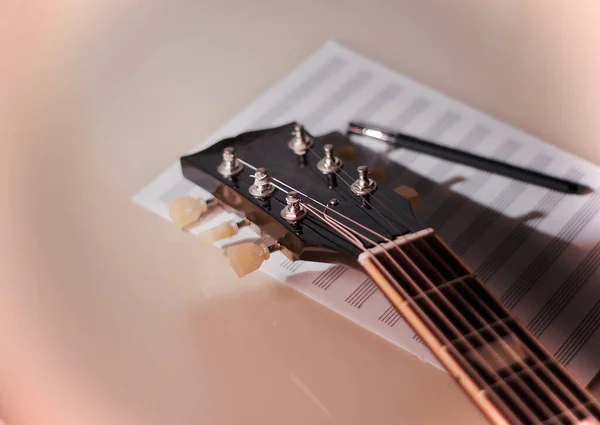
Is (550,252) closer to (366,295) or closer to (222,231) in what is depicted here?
(366,295)

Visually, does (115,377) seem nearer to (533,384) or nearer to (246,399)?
(246,399)

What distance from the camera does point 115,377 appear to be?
742 millimetres

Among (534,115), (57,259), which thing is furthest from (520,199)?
(57,259)

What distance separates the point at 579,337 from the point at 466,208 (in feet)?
0.68

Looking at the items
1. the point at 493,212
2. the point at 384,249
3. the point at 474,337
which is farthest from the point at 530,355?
the point at 493,212

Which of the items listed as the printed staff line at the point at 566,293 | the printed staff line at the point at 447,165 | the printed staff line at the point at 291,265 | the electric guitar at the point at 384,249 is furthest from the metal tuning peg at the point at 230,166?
the printed staff line at the point at 566,293

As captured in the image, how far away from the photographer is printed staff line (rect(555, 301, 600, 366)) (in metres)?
0.71

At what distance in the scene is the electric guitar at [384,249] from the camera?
23.4 inches

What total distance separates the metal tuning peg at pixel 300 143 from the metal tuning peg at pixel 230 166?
0.22 feet

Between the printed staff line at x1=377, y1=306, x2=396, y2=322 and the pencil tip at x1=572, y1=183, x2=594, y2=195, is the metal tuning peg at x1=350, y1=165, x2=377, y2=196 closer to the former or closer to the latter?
the printed staff line at x1=377, y1=306, x2=396, y2=322

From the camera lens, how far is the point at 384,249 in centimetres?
71

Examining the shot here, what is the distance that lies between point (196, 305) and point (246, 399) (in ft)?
0.44

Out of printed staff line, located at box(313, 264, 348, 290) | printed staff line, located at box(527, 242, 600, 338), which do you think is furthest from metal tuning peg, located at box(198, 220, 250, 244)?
printed staff line, located at box(527, 242, 600, 338)

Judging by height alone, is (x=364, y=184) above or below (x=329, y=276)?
above
